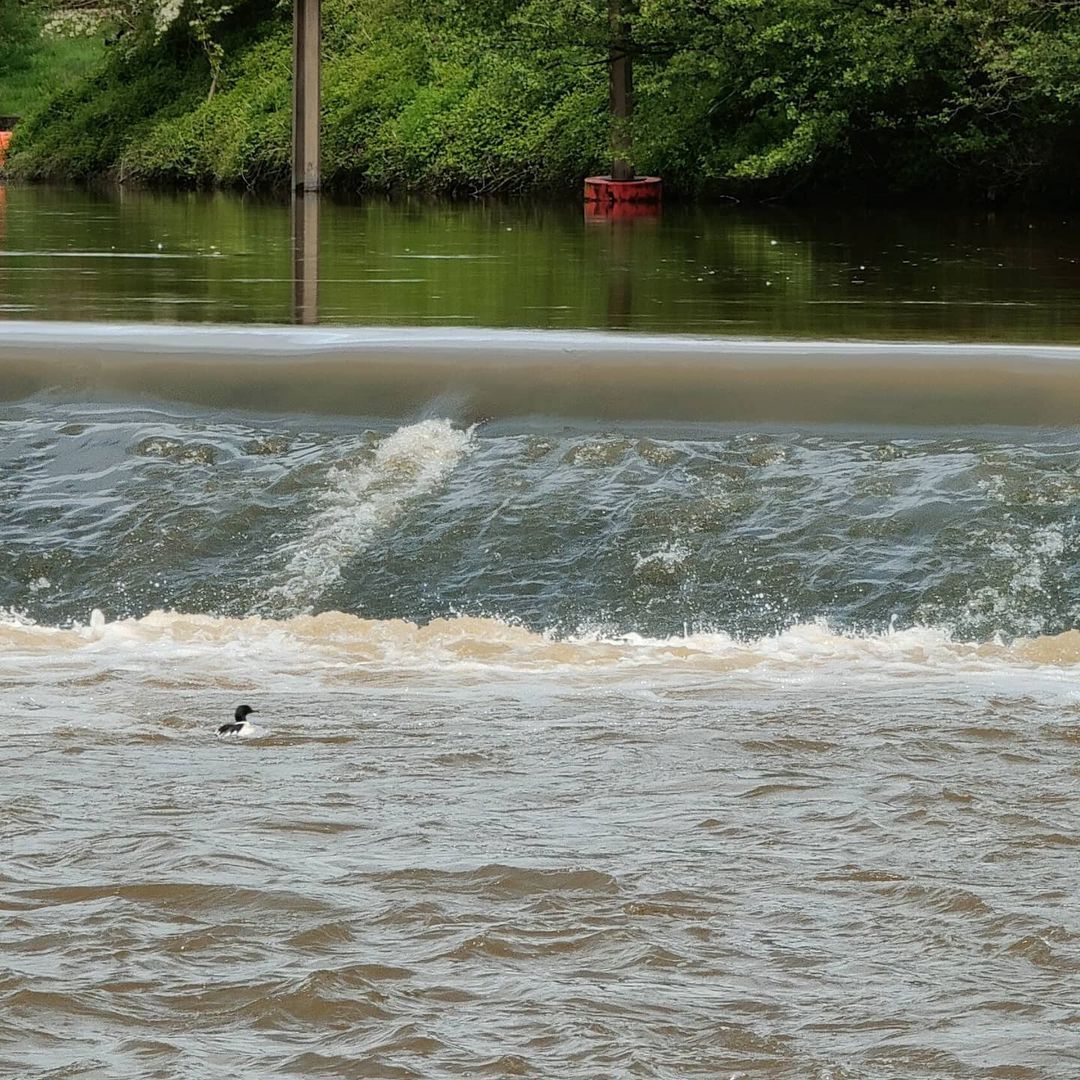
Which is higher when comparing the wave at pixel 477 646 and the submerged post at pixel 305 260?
the submerged post at pixel 305 260

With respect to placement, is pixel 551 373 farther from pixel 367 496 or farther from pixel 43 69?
pixel 43 69

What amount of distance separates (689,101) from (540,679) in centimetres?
1353

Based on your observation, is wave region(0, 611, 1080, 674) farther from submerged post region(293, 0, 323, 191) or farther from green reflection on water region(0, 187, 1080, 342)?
submerged post region(293, 0, 323, 191)

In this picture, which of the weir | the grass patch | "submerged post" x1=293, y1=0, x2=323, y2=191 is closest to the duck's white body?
the weir

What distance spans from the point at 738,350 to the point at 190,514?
2189mm

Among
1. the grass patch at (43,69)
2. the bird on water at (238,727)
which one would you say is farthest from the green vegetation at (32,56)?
the bird on water at (238,727)

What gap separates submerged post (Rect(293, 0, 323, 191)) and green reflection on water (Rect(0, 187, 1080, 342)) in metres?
1.83

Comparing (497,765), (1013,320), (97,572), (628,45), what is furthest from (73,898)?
(628,45)

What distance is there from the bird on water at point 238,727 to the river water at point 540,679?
0.05 metres

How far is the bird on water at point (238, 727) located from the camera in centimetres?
430

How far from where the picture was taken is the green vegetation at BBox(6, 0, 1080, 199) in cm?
1589

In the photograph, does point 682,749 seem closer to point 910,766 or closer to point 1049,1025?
point 910,766

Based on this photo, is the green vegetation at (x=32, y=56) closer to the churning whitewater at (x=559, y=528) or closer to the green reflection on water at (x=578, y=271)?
the green reflection on water at (x=578, y=271)

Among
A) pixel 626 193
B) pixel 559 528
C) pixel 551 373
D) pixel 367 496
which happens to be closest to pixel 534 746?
pixel 559 528
